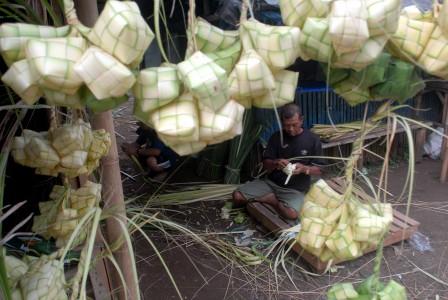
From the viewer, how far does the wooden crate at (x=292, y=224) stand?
2.55 meters

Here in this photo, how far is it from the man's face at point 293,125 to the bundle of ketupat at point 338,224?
1.98m

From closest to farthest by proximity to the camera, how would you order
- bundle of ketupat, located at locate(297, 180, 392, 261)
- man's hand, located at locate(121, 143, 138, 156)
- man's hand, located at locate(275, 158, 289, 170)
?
1. bundle of ketupat, located at locate(297, 180, 392, 261)
2. man's hand, located at locate(275, 158, 289, 170)
3. man's hand, located at locate(121, 143, 138, 156)

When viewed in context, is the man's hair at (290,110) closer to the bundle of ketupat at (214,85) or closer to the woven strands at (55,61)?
the bundle of ketupat at (214,85)

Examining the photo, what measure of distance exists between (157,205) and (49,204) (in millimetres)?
2266

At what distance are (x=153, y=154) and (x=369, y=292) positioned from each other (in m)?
3.13

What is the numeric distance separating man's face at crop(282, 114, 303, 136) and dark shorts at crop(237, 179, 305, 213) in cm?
43

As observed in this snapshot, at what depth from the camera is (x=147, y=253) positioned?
2.74m

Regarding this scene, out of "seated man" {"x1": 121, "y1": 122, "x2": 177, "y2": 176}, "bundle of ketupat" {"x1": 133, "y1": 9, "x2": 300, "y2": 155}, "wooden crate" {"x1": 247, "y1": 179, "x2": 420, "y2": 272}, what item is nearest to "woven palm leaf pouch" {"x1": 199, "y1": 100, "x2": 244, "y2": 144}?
"bundle of ketupat" {"x1": 133, "y1": 9, "x2": 300, "y2": 155}

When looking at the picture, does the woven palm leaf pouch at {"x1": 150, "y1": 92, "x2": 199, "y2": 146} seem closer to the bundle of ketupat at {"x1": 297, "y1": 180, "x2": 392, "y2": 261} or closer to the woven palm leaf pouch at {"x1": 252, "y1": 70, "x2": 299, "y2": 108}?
the woven palm leaf pouch at {"x1": 252, "y1": 70, "x2": 299, "y2": 108}

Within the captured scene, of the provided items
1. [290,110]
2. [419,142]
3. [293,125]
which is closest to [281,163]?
[293,125]

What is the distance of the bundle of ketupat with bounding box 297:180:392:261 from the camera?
680 millimetres

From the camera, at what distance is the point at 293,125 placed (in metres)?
2.74

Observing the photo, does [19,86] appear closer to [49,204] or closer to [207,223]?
[49,204]

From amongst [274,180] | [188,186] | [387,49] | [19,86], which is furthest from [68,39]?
[188,186]
